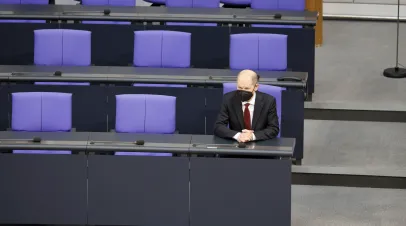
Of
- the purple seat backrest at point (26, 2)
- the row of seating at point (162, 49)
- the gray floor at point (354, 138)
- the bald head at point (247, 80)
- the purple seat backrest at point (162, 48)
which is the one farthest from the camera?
the purple seat backrest at point (26, 2)

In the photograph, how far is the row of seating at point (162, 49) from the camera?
869cm

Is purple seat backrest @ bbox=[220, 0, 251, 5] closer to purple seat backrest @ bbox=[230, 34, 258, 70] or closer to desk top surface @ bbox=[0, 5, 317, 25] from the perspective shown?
desk top surface @ bbox=[0, 5, 317, 25]

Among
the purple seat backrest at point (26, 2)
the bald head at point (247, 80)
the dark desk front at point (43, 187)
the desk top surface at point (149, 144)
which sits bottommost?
the dark desk front at point (43, 187)

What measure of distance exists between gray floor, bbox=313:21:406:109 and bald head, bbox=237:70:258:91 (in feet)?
6.41

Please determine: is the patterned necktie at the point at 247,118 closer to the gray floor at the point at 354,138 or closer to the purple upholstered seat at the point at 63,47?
the gray floor at the point at 354,138

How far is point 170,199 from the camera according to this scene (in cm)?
702

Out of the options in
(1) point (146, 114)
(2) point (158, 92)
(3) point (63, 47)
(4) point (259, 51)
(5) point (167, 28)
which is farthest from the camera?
(5) point (167, 28)

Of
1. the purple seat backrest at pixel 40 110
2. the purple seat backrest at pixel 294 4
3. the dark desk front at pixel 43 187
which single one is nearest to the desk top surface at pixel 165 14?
the purple seat backrest at pixel 294 4

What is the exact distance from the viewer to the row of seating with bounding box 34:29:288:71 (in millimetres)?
8688

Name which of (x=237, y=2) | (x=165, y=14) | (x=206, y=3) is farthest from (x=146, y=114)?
(x=237, y=2)

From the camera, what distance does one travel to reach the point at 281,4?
394 inches

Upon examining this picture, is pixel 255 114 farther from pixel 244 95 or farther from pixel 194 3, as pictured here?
pixel 194 3

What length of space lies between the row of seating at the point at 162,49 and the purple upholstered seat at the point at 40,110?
1185 millimetres

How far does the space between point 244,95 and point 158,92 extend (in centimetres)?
108
